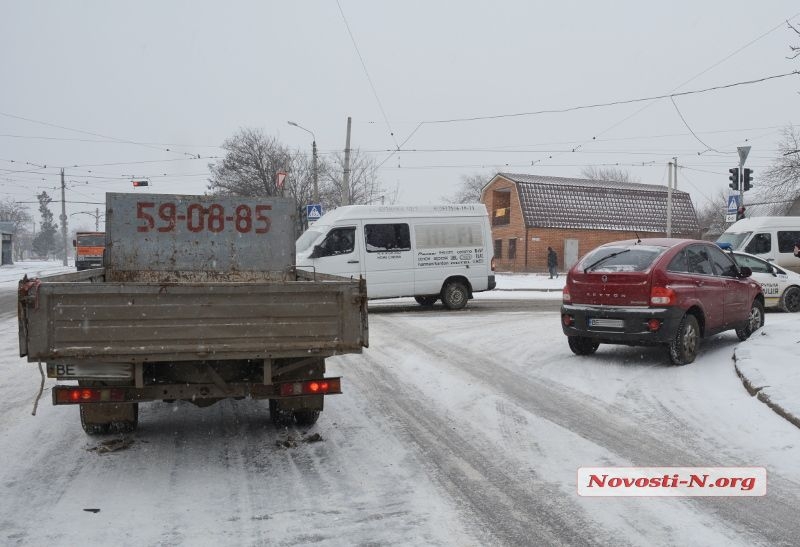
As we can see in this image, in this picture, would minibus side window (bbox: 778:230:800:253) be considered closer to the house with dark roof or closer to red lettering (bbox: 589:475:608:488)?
red lettering (bbox: 589:475:608:488)

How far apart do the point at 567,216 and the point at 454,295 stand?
1041 inches

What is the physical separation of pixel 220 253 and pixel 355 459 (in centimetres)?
348

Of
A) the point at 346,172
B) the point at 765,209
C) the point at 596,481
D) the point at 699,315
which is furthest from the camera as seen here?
the point at 765,209

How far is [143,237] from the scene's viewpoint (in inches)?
303

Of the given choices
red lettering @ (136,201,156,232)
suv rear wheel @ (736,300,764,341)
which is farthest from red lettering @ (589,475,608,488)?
suv rear wheel @ (736,300,764,341)

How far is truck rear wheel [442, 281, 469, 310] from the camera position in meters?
16.6

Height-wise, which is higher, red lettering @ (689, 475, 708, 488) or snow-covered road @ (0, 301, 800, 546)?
snow-covered road @ (0, 301, 800, 546)

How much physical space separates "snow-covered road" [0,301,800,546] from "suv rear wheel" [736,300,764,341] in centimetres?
210

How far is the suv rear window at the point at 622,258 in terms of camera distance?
29.5 feet

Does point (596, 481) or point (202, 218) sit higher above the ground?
point (202, 218)

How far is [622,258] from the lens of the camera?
9.26 metres

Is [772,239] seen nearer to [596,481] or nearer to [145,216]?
[596,481]

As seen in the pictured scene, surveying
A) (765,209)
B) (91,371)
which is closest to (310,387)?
(91,371)

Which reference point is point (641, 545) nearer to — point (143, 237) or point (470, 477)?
point (470, 477)
